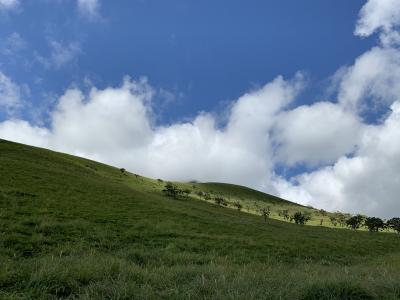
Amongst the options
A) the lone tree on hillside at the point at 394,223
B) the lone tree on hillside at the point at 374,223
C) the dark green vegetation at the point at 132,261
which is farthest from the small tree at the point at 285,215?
the dark green vegetation at the point at 132,261

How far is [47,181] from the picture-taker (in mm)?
52594

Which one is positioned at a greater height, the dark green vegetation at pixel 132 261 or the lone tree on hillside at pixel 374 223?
the lone tree on hillside at pixel 374 223

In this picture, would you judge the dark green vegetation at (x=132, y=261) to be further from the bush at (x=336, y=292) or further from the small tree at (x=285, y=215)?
the small tree at (x=285, y=215)

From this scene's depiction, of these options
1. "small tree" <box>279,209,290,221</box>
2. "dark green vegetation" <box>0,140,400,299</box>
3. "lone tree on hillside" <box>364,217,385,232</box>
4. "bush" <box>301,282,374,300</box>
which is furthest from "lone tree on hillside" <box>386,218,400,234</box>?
"bush" <box>301,282,374,300</box>

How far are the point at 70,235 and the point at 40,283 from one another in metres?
16.3

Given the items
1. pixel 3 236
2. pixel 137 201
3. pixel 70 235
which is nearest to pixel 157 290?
pixel 3 236

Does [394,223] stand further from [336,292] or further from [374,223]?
[336,292]

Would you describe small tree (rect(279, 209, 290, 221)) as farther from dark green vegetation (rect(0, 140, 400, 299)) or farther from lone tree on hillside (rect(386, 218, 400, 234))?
dark green vegetation (rect(0, 140, 400, 299))

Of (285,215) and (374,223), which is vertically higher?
(374,223)

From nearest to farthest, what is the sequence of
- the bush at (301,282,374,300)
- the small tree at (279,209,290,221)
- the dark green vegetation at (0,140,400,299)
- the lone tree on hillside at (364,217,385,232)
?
the bush at (301,282,374,300) → the dark green vegetation at (0,140,400,299) → the lone tree on hillside at (364,217,385,232) → the small tree at (279,209,290,221)

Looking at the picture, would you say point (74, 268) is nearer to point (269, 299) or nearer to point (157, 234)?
point (269, 299)

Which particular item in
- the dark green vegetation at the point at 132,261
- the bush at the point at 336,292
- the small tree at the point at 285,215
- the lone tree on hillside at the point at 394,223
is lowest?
the dark green vegetation at the point at 132,261

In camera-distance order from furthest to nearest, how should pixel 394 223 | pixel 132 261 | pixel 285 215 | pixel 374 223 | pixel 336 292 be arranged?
pixel 285 215
pixel 394 223
pixel 374 223
pixel 132 261
pixel 336 292

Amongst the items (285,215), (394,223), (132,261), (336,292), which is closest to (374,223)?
(394,223)
